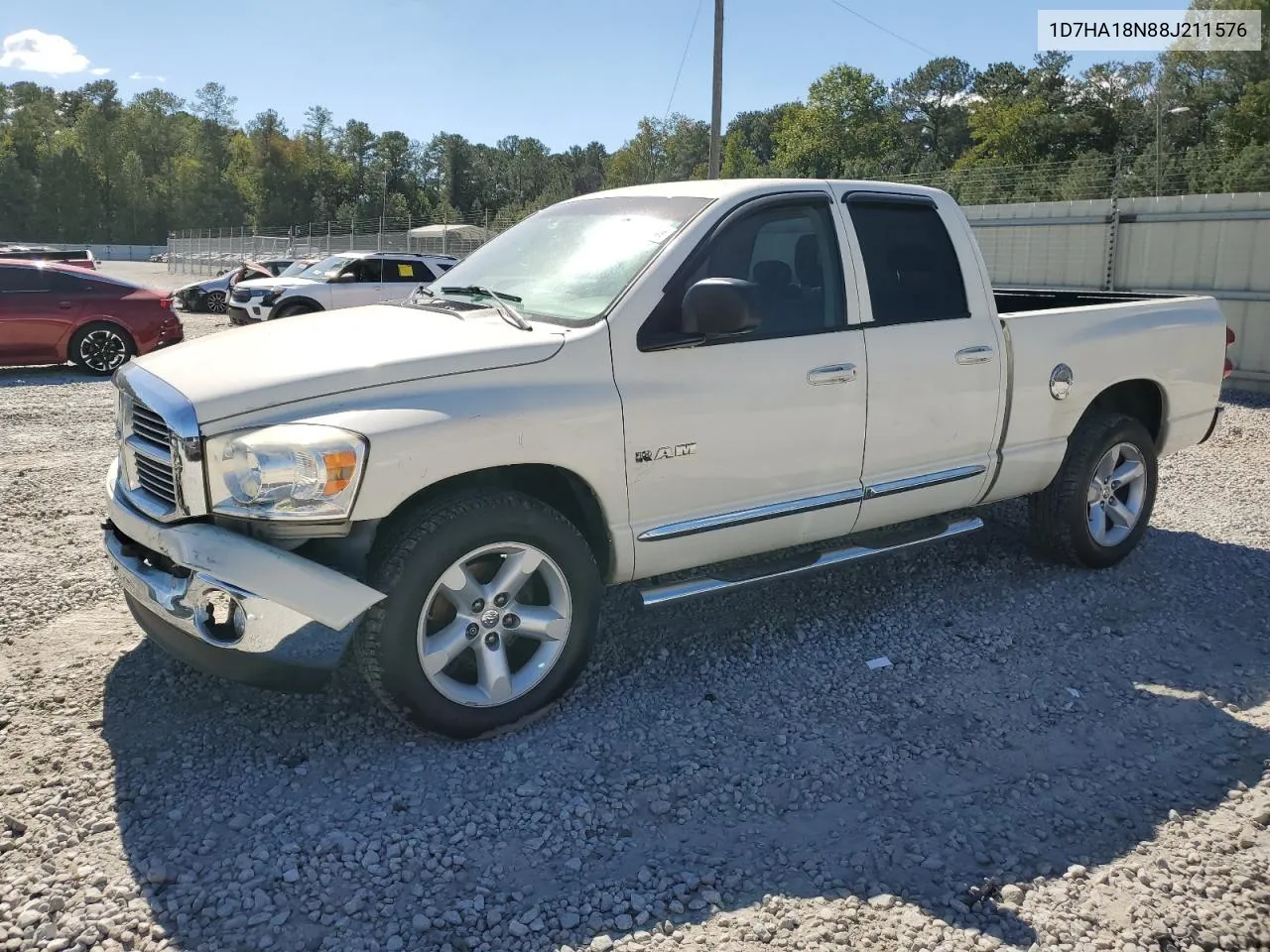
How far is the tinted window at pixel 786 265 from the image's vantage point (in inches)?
164

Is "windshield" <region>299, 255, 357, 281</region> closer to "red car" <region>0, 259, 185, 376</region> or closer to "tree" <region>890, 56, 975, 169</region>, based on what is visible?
"red car" <region>0, 259, 185, 376</region>

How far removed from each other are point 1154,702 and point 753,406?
6.54 ft

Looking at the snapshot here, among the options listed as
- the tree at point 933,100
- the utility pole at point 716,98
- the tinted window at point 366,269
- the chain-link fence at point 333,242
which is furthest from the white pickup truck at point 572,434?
the tree at point 933,100

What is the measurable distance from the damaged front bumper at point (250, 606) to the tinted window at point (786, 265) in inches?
72.3

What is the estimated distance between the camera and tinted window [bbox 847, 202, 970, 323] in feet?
15.0

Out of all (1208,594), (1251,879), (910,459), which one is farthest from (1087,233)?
(1251,879)

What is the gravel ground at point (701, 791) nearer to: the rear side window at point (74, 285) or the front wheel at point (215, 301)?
the rear side window at point (74, 285)

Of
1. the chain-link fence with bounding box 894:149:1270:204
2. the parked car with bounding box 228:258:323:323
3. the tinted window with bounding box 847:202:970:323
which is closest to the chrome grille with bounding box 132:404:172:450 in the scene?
the tinted window with bounding box 847:202:970:323

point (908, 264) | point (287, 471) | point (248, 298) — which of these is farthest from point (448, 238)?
point (287, 471)

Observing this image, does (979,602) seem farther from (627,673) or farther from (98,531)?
(98,531)

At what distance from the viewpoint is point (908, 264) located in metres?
4.72

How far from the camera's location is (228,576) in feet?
10.5

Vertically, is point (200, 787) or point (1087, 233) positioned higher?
point (1087, 233)

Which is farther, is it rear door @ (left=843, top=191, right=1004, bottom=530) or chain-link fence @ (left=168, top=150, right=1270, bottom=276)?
chain-link fence @ (left=168, top=150, right=1270, bottom=276)
